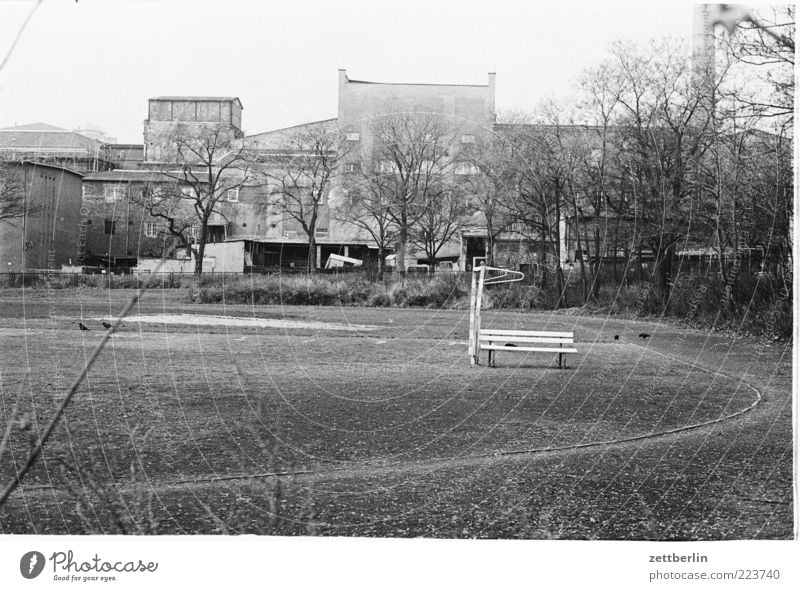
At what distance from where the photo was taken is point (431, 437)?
4145 mm

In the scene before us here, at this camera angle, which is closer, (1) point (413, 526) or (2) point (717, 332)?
(1) point (413, 526)

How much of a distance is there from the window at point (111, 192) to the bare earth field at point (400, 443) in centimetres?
143

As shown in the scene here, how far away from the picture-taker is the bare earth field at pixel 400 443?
2543 mm

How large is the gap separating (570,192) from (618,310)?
9.14ft

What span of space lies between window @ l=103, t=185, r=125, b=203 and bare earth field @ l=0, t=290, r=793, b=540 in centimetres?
143

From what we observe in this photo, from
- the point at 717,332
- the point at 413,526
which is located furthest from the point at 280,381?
the point at 717,332

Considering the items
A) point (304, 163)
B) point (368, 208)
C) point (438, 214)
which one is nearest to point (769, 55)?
point (304, 163)

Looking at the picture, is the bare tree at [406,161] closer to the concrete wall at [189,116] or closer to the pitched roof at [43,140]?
the concrete wall at [189,116]

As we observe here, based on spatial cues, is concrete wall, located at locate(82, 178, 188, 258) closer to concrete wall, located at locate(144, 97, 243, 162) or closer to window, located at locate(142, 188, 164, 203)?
window, located at locate(142, 188, 164, 203)

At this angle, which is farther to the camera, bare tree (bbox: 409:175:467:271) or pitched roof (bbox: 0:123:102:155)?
bare tree (bbox: 409:175:467:271)

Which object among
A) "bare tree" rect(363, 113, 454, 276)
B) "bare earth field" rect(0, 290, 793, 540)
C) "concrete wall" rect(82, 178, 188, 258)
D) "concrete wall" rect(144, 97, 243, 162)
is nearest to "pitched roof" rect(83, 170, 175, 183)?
"concrete wall" rect(82, 178, 188, 258)

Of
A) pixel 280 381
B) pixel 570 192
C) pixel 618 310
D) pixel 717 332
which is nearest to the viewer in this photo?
pixel 280 381

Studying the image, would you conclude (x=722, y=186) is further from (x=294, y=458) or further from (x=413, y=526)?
(x=413, y=526)

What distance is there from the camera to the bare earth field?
2.54 metres
